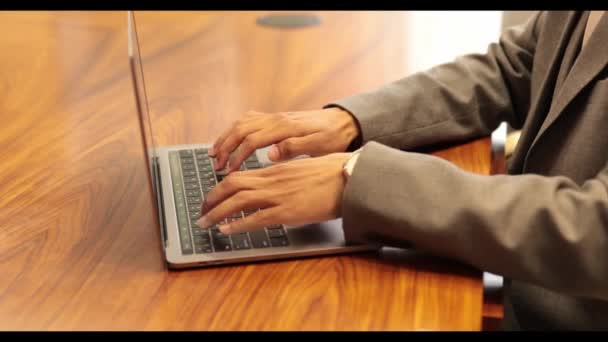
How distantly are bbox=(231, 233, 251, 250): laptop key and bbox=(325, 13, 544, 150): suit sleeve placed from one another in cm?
30

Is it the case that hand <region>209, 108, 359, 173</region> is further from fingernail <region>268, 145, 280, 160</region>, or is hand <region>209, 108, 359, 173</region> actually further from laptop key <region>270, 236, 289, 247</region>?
laptop key <region>270, 236, 289, 247</region>

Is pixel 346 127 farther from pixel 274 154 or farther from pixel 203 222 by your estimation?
pixel 203 222

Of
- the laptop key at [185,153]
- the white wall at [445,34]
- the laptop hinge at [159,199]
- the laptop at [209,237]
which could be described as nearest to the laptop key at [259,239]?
the laptop at [209,237]

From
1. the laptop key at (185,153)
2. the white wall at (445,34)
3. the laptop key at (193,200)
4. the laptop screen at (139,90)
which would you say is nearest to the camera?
the laptop screen at (139,90)

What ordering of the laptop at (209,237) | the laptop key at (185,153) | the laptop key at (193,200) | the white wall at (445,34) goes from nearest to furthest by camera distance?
the laptop at (209,237) → the laptop key at (193,200) → the laptop key at (185,153) → the white wall at (445,34)

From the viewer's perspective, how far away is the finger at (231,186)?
3.22ft

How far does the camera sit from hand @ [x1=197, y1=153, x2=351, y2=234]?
3.16 feet

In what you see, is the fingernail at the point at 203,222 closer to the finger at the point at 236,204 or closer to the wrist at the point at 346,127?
the finger at the point at 236,204

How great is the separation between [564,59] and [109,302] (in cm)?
68

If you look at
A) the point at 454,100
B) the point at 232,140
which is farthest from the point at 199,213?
the point at 454,100

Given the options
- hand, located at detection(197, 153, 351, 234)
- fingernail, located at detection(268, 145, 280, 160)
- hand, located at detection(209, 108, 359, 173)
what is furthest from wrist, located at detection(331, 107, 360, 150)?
hand, located at detection(197, 153, 351, 234)

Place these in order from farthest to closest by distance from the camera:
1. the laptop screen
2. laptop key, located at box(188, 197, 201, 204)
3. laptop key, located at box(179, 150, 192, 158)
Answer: laptop key, located at box(179, 150, 192, 158), laptop key, located at box(188, 197, 201, 204), the laptop screen

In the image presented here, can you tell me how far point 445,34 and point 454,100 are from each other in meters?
0.55

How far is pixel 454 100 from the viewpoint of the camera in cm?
128
